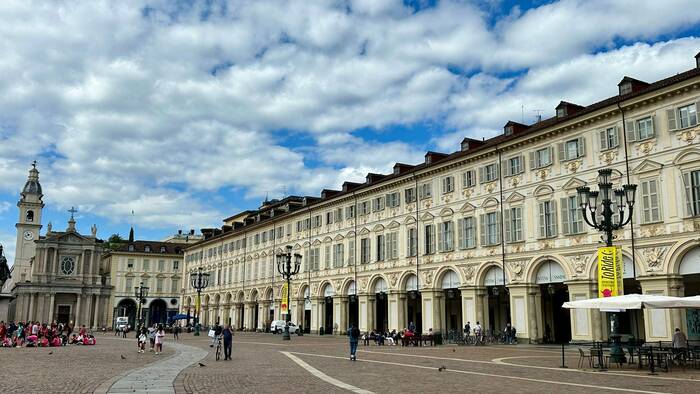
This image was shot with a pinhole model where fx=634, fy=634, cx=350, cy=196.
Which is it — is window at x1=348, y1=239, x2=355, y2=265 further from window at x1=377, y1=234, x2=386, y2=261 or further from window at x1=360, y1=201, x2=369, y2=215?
window at x1=377, y1=234, x2=386, y2=261

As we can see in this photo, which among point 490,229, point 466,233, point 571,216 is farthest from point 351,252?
point 571,216

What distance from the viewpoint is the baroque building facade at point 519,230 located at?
31875mm

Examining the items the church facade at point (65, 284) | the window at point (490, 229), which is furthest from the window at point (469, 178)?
the church facade at point (65, 284)

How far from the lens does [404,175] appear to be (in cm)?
5028

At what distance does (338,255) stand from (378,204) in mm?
7491

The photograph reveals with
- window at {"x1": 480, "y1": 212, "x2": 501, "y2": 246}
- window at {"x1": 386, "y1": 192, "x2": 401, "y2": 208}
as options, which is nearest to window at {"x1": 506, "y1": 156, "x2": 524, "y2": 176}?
window at {"x1": 480, "y1": 212, "x2": 501, "y2": 246}

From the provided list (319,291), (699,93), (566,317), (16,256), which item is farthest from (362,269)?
(16,256)

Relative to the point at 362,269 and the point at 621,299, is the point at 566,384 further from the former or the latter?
the point at 362,269

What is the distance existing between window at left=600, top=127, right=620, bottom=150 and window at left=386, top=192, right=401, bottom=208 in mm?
18897

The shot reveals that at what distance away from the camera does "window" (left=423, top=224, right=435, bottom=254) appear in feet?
154

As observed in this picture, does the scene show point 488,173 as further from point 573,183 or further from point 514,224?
point 573,183

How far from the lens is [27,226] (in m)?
105

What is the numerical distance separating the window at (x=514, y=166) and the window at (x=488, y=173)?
1076 millimetres

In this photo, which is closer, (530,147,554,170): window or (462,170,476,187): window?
(530,147,554,170): window
